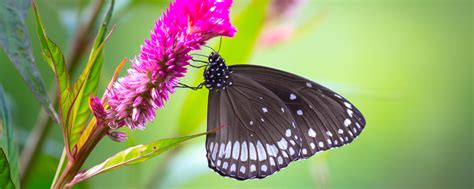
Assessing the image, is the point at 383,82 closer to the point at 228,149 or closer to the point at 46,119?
the point at 228,149

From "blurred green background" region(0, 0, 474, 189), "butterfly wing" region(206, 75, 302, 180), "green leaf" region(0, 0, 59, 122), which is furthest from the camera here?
"blurred green background" region(0, 0, 474, 189)

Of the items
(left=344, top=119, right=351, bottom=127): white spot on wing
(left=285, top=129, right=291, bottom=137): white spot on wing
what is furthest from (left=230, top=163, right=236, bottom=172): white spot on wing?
(left=344, top=119, right=351, bottom=127): white spot on wing

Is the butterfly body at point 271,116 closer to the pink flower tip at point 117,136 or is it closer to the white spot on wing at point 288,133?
the white spot on wing at point 288,133

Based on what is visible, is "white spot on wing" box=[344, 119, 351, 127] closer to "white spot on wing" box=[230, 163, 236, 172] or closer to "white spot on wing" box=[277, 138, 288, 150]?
"white spot on wing" box=[277, 138, 288, 150]

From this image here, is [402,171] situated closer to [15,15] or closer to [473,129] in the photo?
[473,129]

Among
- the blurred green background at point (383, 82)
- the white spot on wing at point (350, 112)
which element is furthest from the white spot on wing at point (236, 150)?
the blurred green background at point (383, 82)

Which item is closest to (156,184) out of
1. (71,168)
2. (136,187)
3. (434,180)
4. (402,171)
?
(136,187)
